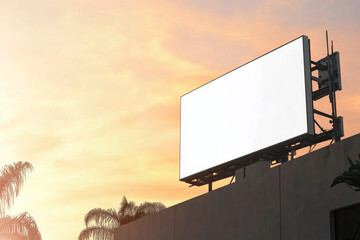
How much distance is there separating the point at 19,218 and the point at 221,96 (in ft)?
57.3

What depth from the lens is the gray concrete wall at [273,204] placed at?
739 inches

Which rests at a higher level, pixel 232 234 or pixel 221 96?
pixel 221 96

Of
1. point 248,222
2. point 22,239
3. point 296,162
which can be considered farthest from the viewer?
point 22,239

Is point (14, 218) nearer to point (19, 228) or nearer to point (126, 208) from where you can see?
point (19, 228)

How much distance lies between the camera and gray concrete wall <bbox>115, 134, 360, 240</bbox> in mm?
18781

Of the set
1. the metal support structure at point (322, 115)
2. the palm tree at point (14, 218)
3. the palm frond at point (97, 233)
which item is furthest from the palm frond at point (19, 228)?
the metal support structure at point (322, 115)

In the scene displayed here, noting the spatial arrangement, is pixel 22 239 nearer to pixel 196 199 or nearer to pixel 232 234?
pixel 196 199

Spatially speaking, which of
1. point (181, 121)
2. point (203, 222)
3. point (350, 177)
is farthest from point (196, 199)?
point (350, 177)

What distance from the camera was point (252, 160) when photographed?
25125 millimetres

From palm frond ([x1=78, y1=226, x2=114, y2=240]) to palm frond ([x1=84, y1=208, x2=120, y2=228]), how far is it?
0.43 meters

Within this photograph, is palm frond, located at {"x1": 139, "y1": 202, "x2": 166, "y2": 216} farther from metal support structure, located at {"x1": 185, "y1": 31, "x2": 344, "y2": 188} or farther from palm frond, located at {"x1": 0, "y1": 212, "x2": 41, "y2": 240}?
metal support structure, located at {"x1": 185, "y1": 31, "x2": 344, "y2": 188}

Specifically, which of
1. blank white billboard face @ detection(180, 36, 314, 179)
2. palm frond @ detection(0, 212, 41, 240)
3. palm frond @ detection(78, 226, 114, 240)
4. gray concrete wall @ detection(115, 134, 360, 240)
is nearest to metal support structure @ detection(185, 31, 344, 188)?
blank white billboard face @ detection(180, 36, 314, 179)

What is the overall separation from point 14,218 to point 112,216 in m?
14.4

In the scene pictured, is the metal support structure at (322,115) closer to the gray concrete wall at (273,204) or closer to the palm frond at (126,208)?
the gray concrete wall at (273,204)
